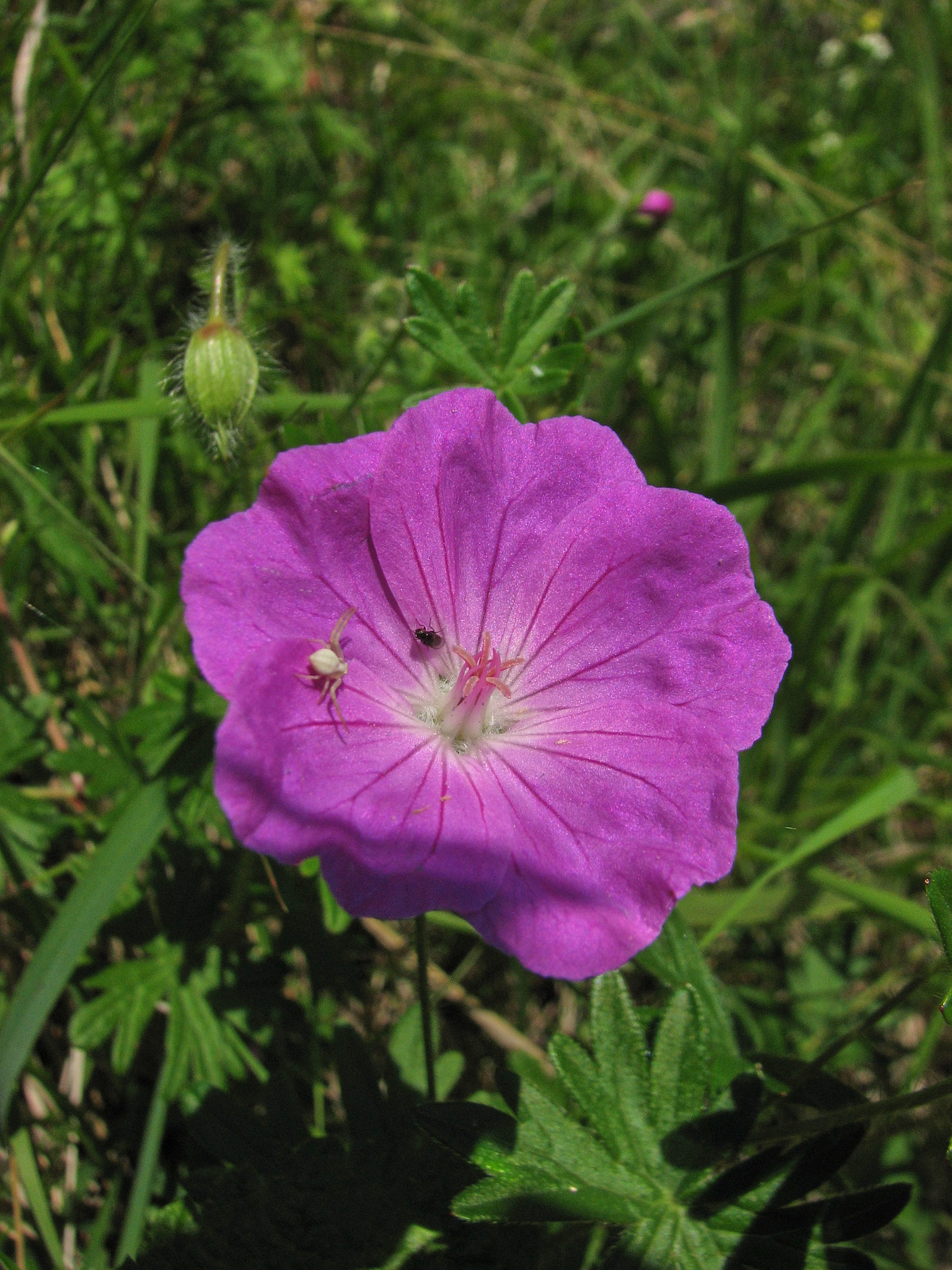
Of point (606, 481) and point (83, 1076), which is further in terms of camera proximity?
point (83, 1076)

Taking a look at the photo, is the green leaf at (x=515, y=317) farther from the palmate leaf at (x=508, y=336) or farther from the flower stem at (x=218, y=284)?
the flower stem at (x=218, y=284)

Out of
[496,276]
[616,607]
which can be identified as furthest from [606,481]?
[496,276]

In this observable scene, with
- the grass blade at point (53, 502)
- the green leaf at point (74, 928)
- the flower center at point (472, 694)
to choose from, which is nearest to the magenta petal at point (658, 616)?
the flower center at point (472, 694)

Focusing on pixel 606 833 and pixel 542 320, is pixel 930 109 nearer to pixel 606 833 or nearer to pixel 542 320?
pixel 542 320

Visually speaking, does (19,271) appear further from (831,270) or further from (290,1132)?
(831,270)

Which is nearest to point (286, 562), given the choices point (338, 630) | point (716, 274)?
point (338, 630)

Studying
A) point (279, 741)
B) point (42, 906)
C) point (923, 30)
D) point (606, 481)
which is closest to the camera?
point (279, 741)

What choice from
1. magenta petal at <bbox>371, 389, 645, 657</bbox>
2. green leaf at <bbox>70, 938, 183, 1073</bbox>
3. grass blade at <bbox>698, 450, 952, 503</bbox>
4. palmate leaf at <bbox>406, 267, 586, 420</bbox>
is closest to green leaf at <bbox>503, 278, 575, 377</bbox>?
Answer: palmate leaf at <bbox>406, 267, 586, 420</bbox>
